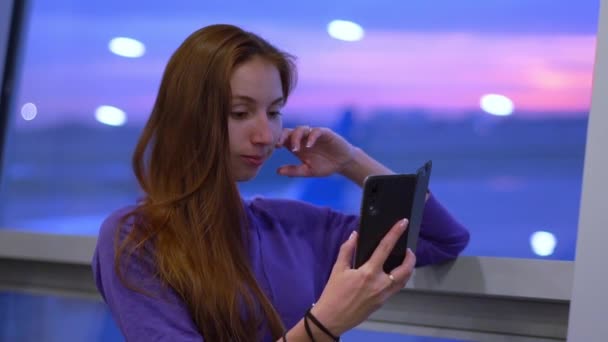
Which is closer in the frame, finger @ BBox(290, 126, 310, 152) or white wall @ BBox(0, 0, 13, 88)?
finger @ BBox(290, 126, 310, 152)

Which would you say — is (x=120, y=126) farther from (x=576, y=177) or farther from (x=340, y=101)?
(x=576, y=177)

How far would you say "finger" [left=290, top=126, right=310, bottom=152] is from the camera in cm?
171

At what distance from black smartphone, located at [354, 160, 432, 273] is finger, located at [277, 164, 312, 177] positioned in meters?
0.35

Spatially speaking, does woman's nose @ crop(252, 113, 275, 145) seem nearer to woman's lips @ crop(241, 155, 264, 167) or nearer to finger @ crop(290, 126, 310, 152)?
woman's lips @ crop(241, 155, 264, 167)

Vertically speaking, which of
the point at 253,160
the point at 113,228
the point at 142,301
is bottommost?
the point at 142,301

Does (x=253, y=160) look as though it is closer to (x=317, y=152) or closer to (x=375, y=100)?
(x=317, y=152)

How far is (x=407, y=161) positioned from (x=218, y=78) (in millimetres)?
548

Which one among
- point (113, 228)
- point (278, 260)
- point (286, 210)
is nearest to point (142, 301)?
point (113, 228)

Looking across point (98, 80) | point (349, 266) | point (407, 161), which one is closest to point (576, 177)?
point (407, 161)

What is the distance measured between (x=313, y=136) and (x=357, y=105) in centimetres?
Result: 29

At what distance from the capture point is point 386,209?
4.48 ft

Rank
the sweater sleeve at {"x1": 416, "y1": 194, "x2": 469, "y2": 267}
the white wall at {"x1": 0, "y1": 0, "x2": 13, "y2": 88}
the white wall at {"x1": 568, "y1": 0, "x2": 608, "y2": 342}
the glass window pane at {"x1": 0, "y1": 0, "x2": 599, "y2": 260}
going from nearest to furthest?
1. the white wall at {"x1": 568, "y1": 0, "x2": 608, "y2": 342}
2. the sweater sleeve at {"x1": 416, "y1": 194, "x2": 469, "y2": 267}
3. the glass window pane at {"x1": 0, "y1": 0, "x2": 599, "y2": 260}
4. the white wall at {"x1": 0, "y1": 0, "x2": 13, "y2": 88}

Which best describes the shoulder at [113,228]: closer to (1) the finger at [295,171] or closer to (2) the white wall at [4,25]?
(1) the finger at [295,171]

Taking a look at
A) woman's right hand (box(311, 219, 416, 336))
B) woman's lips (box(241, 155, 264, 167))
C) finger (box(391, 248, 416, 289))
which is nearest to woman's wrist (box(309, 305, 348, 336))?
woman's right hand (box(311, 219, 416, 336))
